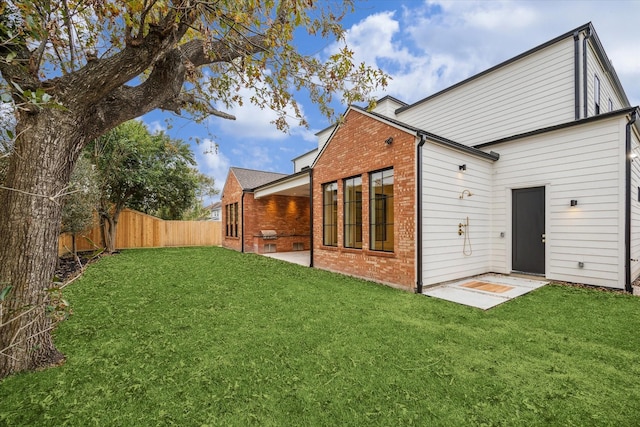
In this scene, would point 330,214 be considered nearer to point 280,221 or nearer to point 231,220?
point 280,221

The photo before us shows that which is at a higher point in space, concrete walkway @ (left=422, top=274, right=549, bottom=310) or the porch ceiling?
Answer: the porch ceiling

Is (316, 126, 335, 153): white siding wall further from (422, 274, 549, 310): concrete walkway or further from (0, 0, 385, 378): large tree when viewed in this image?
(0, 0, 385, 378): large tree

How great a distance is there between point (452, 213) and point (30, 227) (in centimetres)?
693

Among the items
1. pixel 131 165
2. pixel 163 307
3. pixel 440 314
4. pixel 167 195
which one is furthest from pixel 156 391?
pixel 167 195

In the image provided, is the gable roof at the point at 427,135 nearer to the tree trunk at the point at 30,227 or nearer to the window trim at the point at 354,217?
the window trim at the point at 354,217

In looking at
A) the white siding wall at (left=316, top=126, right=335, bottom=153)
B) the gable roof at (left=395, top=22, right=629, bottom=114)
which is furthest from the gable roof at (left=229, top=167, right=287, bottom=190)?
the gable roof at (left=395, top=22, right=629, bottom=114)

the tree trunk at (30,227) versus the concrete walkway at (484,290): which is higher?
the tree trunk at (30,227)

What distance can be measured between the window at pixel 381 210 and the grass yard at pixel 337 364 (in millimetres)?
1785

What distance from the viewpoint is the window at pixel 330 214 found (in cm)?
823

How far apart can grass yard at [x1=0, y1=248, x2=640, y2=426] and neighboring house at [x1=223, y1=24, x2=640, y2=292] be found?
1.37 metres

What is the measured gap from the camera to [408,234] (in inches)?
229

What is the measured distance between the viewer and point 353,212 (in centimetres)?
751

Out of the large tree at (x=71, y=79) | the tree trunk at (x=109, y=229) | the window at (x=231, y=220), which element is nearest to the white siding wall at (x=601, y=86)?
the large tree at (x=71, y=79)

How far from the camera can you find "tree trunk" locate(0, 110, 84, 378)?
2467mm
